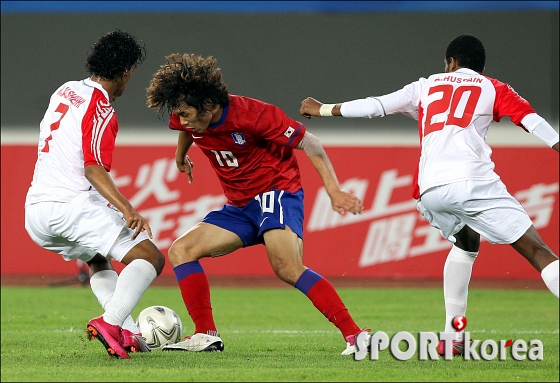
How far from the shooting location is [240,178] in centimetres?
592

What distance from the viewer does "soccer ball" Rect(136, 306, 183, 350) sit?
600cm

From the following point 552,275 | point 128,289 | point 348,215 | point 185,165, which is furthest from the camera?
point 348,215

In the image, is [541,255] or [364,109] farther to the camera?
[364,109]

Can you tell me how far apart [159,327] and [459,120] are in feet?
8.36

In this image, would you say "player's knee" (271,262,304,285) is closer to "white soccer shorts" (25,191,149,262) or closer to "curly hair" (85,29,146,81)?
"white soccer shorts" (25,191,149,262)

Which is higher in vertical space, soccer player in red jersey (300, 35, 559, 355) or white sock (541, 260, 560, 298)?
soccer player in red jersey (300, 35, 559, 355)

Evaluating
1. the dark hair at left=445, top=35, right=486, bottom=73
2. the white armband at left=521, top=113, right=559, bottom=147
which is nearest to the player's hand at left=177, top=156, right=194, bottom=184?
the dark hair at left=445, top=35, right=486, bottom=73

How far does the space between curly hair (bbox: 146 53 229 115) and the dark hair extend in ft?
5.02

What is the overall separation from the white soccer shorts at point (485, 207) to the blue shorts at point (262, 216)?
100cm

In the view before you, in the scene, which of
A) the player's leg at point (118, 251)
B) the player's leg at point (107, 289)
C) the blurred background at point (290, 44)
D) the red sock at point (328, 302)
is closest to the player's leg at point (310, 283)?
the red sock at point (328, 302)

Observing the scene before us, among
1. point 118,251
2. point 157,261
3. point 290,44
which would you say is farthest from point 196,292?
point 290,44

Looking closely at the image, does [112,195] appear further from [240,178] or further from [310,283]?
[310,283]

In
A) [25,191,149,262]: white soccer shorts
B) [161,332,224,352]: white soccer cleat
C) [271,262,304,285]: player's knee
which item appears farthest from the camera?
[161,332,224,352]: white soccer cleat

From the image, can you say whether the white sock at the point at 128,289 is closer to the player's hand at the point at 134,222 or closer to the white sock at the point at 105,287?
the player's hand at the point at 134,222
